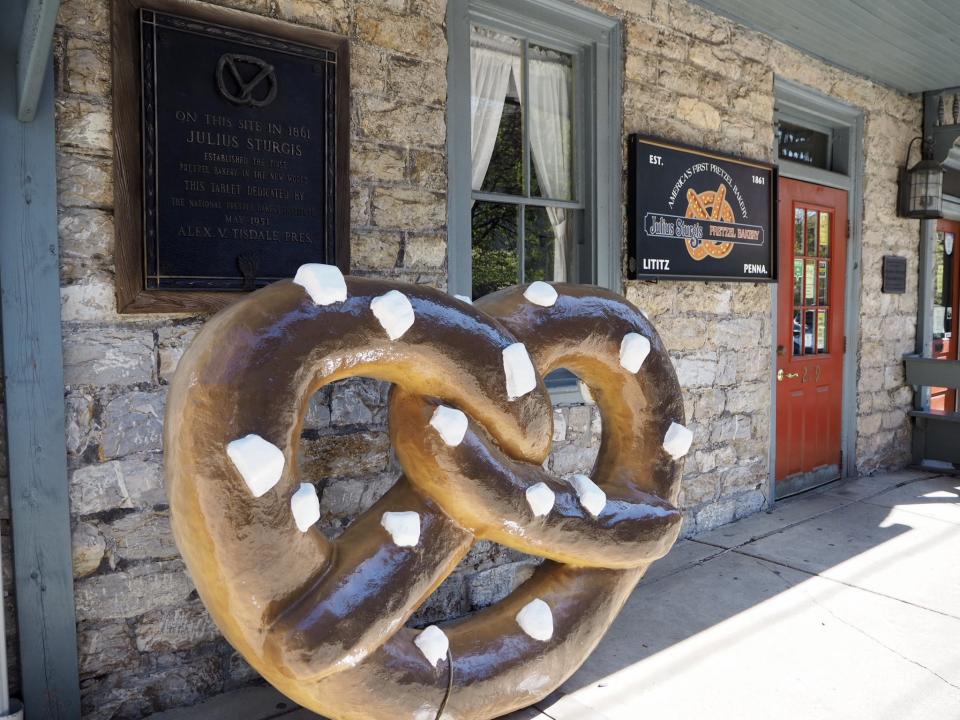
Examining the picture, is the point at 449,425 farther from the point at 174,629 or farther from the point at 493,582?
the point at 493,582

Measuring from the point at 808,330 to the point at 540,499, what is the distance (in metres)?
3.90

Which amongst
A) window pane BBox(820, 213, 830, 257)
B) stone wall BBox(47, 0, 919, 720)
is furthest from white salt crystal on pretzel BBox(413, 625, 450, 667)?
window pane BBox(820, 213, 830, 257)

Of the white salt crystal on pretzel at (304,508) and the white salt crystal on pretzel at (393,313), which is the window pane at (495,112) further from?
the white salt crystal on pretzel at (304,508)

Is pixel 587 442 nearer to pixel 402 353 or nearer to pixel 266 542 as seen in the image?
pixel 402 353

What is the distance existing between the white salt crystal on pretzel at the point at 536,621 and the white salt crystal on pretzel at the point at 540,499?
0.33 m

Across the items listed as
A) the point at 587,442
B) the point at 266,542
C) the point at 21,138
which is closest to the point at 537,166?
the point at 587,442

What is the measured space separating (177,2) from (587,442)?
8.46ft

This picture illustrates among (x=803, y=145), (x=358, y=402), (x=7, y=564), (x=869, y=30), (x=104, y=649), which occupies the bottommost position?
(x=104, y=649)

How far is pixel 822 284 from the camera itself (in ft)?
17.6

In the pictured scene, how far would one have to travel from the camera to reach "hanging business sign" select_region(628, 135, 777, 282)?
150 inches

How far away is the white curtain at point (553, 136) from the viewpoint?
3.62 meters

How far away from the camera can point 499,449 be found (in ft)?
7.14

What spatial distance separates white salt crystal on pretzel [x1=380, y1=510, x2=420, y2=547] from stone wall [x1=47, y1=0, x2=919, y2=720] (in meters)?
0.82

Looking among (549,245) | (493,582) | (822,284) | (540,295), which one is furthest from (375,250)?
(822,284)
